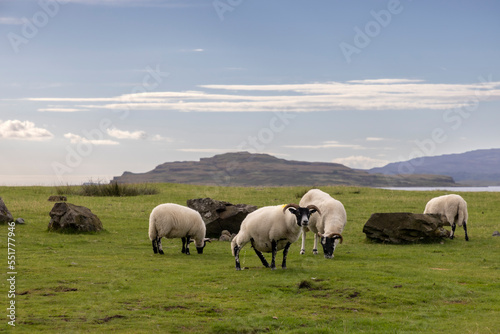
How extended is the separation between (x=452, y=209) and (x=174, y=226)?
49.9 feet

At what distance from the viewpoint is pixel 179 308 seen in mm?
12914

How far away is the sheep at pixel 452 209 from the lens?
92.2ft

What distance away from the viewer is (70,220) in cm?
2670

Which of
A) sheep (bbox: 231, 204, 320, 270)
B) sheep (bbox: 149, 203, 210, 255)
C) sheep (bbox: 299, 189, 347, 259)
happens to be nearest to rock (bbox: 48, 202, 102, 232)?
sheep (bbox: 149, 203, 210, 255)

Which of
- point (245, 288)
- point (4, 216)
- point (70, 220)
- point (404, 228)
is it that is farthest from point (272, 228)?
point (4, 216)

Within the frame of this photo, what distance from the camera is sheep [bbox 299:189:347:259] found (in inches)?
819

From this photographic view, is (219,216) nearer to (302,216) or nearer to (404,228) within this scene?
(404,228)

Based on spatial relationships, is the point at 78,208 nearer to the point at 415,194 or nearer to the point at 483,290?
the point at 483,290

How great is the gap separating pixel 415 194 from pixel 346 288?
40.2 m

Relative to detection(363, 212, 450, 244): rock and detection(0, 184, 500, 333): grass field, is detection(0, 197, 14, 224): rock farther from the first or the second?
detection(363, 212, 450, 244): rock

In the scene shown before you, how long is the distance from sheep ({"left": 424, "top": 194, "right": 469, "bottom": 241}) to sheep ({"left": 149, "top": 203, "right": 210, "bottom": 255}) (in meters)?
13.4

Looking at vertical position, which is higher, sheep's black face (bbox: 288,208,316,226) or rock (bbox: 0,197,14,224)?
sheep's black face (bbox: 288,208,316,226)

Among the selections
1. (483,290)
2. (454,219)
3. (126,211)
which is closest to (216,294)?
(483,290)

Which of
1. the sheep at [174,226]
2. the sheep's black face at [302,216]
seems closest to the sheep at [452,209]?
the sheep at [174,226]
